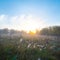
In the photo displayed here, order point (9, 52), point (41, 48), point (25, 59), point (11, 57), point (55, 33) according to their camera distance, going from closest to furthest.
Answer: point (25, 59), point (11, 57), point (9, 52), point (41, 48), point (55, 33)

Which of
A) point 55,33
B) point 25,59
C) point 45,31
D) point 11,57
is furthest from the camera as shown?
point 45,31

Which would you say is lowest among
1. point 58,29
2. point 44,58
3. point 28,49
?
point 44,58

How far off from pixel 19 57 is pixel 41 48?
2.59 m

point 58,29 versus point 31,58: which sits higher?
point 58,29

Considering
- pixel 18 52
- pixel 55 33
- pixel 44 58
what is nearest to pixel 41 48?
pixel 44 58

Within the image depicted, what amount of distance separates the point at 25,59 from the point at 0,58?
3.65 feet

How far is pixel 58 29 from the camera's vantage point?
91.5 feet

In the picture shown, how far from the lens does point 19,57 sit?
19.5ft

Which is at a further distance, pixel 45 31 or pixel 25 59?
pixel 45 31

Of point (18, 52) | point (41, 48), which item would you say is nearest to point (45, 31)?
point (41, 48)

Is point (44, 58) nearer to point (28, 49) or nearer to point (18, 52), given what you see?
point (28, 49)

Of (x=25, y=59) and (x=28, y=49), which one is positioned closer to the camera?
(x=25, y=59)

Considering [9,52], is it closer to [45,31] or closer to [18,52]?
[18,52]

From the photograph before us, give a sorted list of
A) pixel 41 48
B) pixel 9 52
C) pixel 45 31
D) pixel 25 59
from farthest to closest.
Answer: pixel 45 31 < pixel 41 48 < pixel 9 52 < pixel 25 59
